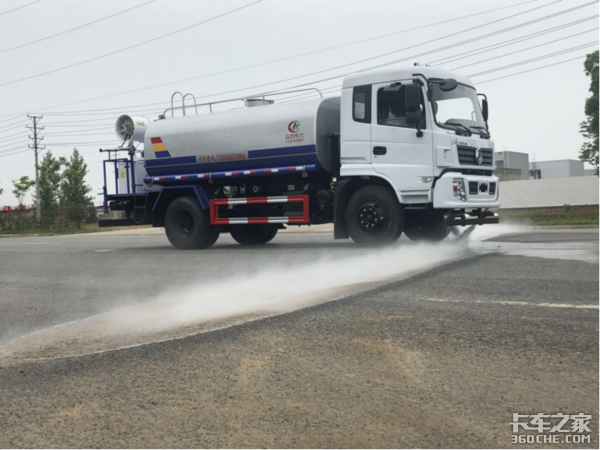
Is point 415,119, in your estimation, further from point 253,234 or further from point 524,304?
point 524,304

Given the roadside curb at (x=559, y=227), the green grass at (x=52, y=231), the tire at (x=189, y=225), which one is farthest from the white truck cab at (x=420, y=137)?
the green grass at (x=52, y=231)

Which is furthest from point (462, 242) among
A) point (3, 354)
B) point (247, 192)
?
point (3, 354)

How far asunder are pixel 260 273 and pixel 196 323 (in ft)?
11.7

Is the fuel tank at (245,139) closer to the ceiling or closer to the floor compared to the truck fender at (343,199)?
closer to the ceiling

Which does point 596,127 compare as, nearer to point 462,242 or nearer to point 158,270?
point 462,242

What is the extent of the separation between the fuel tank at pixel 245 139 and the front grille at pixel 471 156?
276 cm

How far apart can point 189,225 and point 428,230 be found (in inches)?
216

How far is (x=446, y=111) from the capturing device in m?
11.7

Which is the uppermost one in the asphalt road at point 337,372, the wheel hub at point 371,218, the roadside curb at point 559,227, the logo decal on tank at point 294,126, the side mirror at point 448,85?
the side mirror at point 448,85

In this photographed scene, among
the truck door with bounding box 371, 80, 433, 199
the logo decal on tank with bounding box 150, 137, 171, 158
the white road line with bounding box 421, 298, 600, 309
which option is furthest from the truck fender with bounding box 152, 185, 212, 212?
the white road line with bounding box 421, 298, 600, 309

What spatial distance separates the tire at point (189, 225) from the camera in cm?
1454

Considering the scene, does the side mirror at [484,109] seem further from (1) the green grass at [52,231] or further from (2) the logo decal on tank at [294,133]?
(1) the green grass at [52,231]

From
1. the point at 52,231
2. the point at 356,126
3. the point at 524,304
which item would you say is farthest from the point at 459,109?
the point at 52,231

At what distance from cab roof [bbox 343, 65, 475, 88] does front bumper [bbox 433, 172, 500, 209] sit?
196 centimetres
